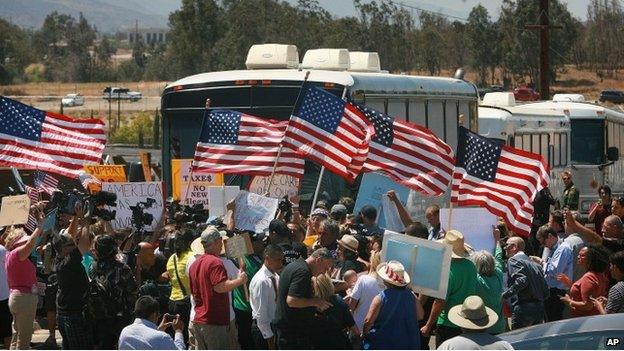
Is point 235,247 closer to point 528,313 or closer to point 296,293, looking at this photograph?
point 296,293

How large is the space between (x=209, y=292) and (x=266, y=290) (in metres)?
0.47

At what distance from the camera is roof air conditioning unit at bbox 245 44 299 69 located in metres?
23.0

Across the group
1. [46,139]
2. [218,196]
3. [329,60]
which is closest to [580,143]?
[329,60]

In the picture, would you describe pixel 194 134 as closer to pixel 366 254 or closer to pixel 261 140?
pixel 261 140

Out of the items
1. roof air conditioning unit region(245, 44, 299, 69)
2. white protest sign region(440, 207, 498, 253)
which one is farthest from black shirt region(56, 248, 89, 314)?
roof air conditioning unit region(245, 44, 299, 69)

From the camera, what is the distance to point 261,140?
58.6 ft

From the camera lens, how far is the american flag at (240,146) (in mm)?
17625

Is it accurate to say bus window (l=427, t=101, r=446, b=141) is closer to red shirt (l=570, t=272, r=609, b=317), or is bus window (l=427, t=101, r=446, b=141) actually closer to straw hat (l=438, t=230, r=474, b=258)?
red shirt (l=570, t=272, r=609, b=317)

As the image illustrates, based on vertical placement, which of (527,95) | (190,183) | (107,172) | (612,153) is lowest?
(527,95)

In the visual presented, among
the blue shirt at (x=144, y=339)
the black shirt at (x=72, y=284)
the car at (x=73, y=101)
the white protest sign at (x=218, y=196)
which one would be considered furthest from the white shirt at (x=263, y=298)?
the car at (x=73, y=101)

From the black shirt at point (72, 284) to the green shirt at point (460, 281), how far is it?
319cm

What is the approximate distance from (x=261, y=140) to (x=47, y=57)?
133283 millimetres

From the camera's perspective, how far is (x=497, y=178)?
14430 mm

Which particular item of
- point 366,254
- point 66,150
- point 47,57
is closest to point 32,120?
point 66,150
